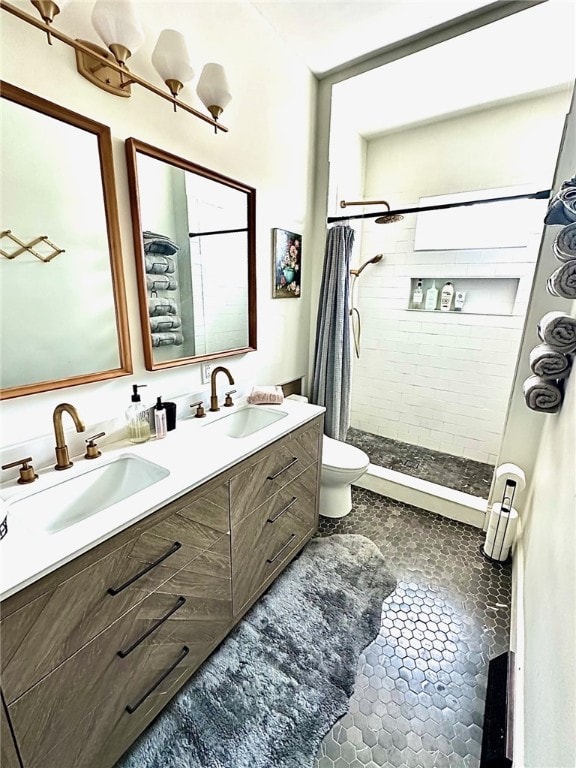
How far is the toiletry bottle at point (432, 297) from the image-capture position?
111 inches

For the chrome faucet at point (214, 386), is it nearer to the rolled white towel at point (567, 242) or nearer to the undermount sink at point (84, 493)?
the undermount sink at point (84, 493)

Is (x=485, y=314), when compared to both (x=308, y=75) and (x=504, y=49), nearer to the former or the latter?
(x=504, y=49)

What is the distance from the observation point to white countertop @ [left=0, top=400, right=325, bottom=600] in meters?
0.76

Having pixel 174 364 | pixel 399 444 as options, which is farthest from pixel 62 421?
pixel 399 444

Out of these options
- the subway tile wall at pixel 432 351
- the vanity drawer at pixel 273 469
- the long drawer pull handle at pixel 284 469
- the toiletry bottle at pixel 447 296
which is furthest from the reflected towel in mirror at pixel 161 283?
the toiletry bottle at pixel 447 296

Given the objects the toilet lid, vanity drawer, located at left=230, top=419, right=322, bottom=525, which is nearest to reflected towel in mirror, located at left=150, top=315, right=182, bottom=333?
vanity drawer, located at left=230, top=419, right=322, bottom=525

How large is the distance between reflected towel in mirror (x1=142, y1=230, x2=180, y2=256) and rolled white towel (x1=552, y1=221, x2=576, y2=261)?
4.80ft

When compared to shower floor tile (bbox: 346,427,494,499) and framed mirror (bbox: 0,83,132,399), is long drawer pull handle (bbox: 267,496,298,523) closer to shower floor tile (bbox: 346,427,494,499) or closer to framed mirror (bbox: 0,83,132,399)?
framed mirror (bbox: 0,83,132,399)

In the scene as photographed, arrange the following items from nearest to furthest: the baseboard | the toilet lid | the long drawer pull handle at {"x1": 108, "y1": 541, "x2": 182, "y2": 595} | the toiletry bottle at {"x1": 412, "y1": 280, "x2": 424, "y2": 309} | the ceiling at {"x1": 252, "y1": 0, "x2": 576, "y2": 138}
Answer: the long drawer pull handle at {"x1": 108, "y1": 541, "x2": 182, "y2": 595}
the ceiling at {"x1": 252, "y1": 0, "x2": 576, "y2": 138}
the toilet lid
the baseboard
the toiletry bottle at {"x1": 412, "y1": 280, "x2": 424, "y2": 309}

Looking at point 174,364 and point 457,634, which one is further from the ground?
point 174,364

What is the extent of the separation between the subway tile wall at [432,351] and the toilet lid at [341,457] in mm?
1167

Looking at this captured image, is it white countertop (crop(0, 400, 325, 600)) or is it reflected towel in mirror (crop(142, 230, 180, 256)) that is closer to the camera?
white countertop (crop(0, 400, 325, 600))

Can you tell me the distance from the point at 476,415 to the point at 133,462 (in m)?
2.65

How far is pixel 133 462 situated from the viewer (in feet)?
4.12
